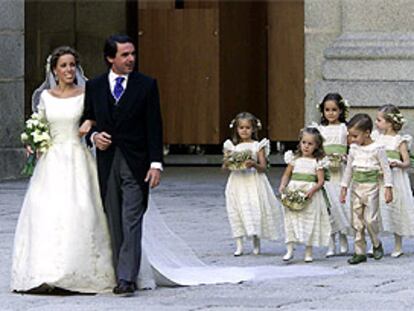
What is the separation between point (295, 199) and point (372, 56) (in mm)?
5634

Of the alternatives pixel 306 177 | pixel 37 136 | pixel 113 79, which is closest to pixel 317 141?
pixel 306 177

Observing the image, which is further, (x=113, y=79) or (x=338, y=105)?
(x=338, y=105)

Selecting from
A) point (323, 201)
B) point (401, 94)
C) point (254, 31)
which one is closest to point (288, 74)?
point (254, 31)

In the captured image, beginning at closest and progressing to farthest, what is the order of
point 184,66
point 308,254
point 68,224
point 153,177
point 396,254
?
1. point 153,177
2. point 68,224
3. point 308,254
4. point 396,254
5. point 184,66

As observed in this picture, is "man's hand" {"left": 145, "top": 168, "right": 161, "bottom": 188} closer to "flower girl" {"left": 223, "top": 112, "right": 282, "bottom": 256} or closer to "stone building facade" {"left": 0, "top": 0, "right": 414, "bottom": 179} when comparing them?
"flower girl" {"left": 223, "top": 112, "right": 282, "bottom": 256}

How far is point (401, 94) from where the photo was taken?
709 inches

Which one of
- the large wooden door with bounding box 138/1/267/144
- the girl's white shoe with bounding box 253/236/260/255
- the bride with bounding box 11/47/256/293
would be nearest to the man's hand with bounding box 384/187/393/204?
the girl's white shoe with bounding box 253/236/260/255

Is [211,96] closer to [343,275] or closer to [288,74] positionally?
[288,74]

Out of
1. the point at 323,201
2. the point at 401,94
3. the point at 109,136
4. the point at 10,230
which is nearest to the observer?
the point at 109,136

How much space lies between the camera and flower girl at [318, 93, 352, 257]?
531 inches

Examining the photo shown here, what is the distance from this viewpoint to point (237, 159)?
44.0 ft

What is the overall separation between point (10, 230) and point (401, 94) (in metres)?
5.06

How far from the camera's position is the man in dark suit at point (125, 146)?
35.9 ft

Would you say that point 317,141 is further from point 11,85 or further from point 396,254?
point 11,85
